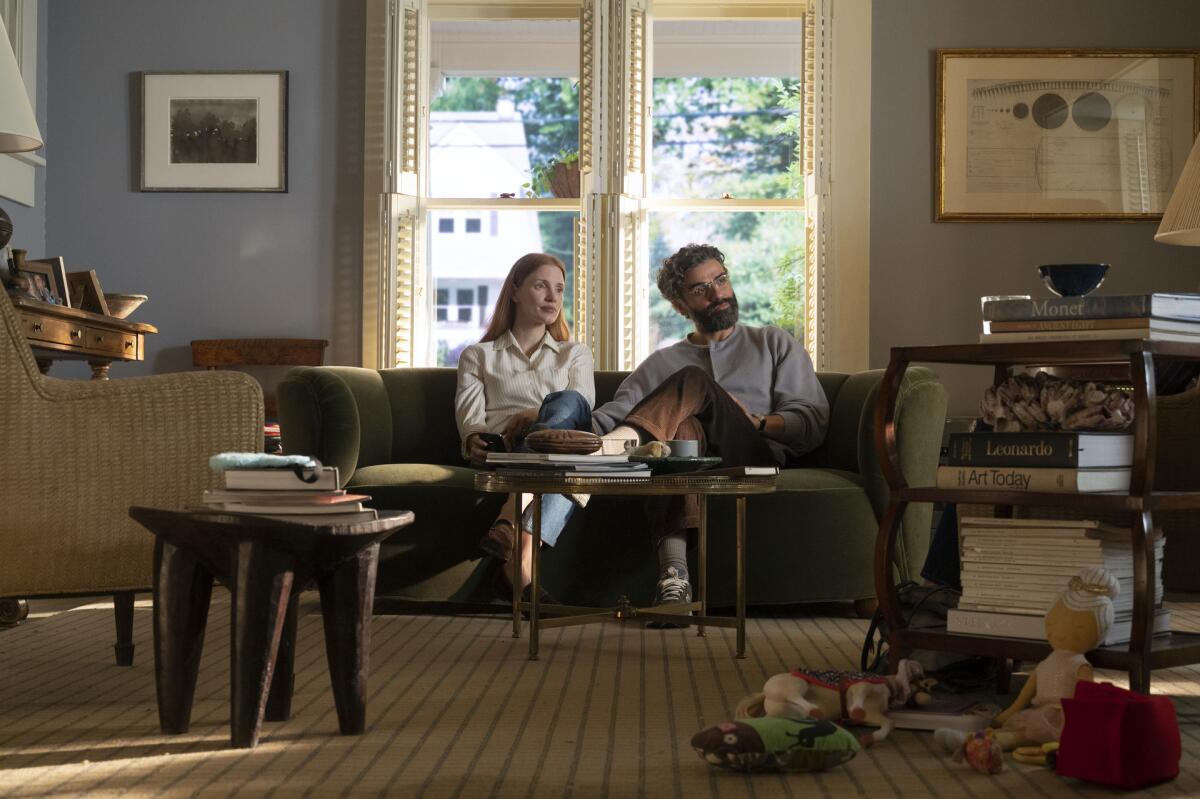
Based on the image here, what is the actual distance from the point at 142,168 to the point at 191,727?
10.8ft

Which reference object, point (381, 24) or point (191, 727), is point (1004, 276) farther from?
point (191, 727)

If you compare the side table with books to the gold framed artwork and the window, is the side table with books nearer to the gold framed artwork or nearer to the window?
the gold framed artwork

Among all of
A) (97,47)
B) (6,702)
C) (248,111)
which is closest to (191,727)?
(6,702)

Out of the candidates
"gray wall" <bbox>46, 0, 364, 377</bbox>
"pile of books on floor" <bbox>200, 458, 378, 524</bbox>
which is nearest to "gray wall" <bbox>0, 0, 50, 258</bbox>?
"gray wall" <bbox>46, 0, 364, 377</bbox>

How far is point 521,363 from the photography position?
13.4 ft

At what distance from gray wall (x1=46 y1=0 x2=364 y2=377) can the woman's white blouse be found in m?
1.02

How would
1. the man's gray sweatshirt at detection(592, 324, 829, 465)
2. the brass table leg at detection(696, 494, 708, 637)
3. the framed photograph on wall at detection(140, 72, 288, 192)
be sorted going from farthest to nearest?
the framed photograph on wall at detection(140, 72, 288, 192) → the man's gray sweatshirt at detection(592, 324, 829, 465) → the brass table leg at detection(696, 494, 708, 637)

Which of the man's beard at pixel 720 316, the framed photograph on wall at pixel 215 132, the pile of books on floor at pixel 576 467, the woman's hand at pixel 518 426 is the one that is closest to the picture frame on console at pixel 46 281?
the framed photograph on wall at pixel 215 132

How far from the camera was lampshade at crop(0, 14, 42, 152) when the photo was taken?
2.81 meters

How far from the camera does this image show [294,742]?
2031 mm

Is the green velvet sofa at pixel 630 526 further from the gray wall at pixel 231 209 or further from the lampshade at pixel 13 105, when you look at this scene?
the gray wall at pixel 231 209

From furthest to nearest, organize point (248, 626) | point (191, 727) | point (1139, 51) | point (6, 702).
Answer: point (1139, 51), point (6, 702), point (191, 727), point (248, 626)

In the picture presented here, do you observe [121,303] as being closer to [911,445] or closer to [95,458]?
[95,458]

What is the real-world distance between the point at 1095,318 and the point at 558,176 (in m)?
3.04
